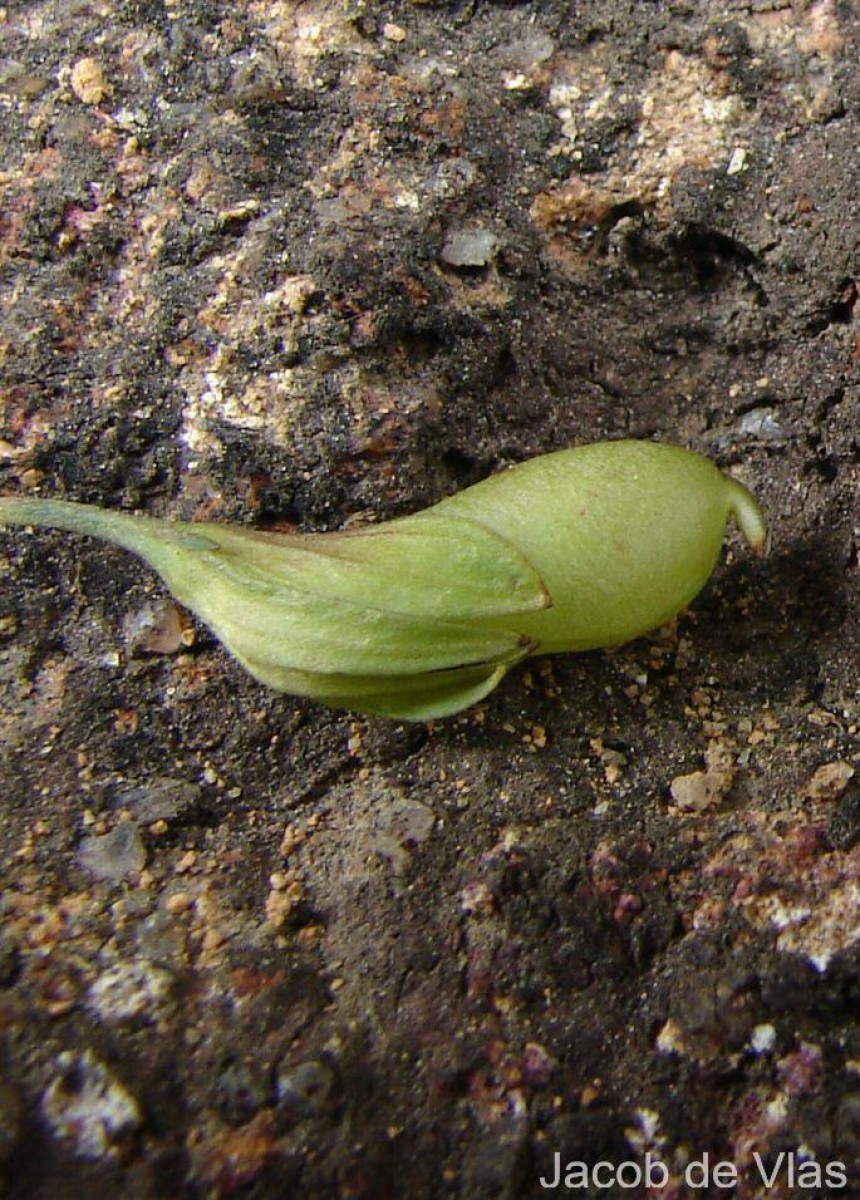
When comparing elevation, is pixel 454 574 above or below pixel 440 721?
above

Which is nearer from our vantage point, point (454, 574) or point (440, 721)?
point (454, 574)

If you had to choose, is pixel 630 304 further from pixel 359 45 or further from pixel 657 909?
pixel 657 909

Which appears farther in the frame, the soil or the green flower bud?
the green flower bud

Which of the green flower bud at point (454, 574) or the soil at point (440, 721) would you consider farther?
the green flower bud at point (454, 574)

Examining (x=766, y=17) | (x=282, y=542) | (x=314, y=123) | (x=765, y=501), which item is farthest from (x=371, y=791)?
(x=766, y=17)
